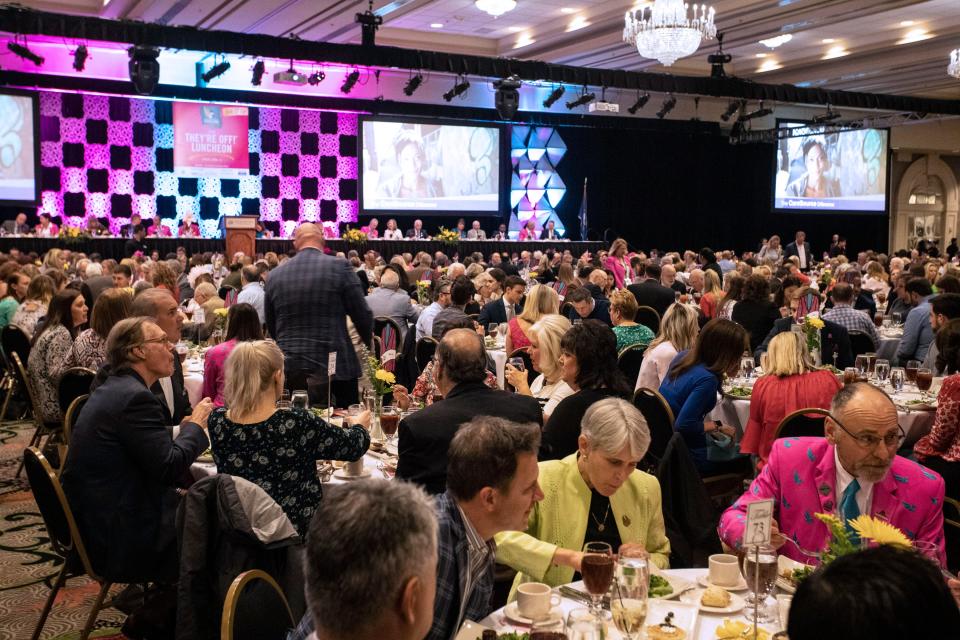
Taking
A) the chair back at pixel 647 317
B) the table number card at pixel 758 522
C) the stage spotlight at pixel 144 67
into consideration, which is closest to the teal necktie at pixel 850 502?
the table number card at pixel 758 522

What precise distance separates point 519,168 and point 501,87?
7.01 meters

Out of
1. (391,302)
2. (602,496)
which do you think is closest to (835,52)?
(391,302)

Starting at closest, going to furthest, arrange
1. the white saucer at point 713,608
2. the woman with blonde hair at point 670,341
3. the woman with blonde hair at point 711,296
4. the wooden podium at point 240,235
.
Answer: the white saucer at point 713,608, the woman with blonde hair at point 670,341, the woman with blonde hair at point 711,296, the wooden podium at point 240,235

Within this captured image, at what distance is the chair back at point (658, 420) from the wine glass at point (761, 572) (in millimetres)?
2256

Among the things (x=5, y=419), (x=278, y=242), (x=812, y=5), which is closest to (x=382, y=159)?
(x=278, y=242)

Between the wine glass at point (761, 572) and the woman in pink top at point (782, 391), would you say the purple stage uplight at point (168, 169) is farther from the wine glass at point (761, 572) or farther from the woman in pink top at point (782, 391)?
A: the wine glass at point (761, 572)

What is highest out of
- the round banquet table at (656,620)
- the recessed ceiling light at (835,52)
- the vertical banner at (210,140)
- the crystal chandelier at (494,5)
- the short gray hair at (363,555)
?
the recessed ceiling light at (835,52)

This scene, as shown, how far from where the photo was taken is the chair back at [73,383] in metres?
5.12

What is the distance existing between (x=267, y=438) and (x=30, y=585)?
83.6 inches

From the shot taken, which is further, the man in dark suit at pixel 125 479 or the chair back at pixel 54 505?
the man in dark suit at pixel 125 479

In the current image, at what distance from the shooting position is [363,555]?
1296 millimetres

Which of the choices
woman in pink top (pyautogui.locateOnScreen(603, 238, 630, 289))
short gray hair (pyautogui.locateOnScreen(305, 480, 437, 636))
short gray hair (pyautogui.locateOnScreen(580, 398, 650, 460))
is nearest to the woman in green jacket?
short gray hair (pyautogui.locateOnScreen(580, 398, 650, 460))

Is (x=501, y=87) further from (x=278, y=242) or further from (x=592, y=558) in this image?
(x=592, y=558)

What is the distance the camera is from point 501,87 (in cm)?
1530
